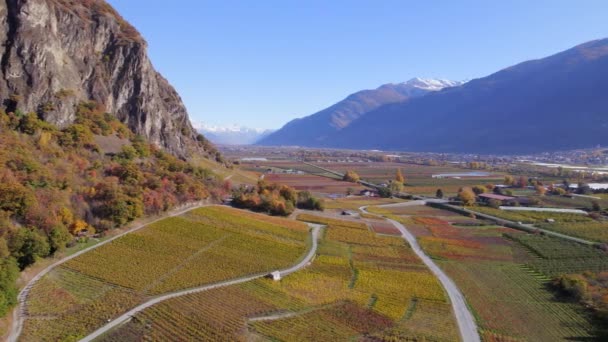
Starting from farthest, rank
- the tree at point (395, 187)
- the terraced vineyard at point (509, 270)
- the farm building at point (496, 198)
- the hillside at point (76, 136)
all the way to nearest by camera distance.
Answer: the tree at point (395, 187)
the farm building at point (496, 198)
the hillside at point (76, 136)
the terraced vineyard at point (509, 270)

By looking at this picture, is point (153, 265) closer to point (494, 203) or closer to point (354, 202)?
point (354, 202)

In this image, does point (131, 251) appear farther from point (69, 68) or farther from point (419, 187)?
point (419, 187)

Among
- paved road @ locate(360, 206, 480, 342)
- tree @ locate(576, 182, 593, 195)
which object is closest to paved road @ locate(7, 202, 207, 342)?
paved road @ locate(360, 206, 480, 342)

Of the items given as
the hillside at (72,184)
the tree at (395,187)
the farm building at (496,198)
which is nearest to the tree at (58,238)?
the hillside at (72,184)

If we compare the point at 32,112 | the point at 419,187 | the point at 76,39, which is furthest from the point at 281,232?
the point at 419,187

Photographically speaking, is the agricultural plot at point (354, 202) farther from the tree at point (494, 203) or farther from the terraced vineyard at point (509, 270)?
the tree at point (494, 203)

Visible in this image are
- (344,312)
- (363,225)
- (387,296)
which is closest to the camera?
(344,312)
